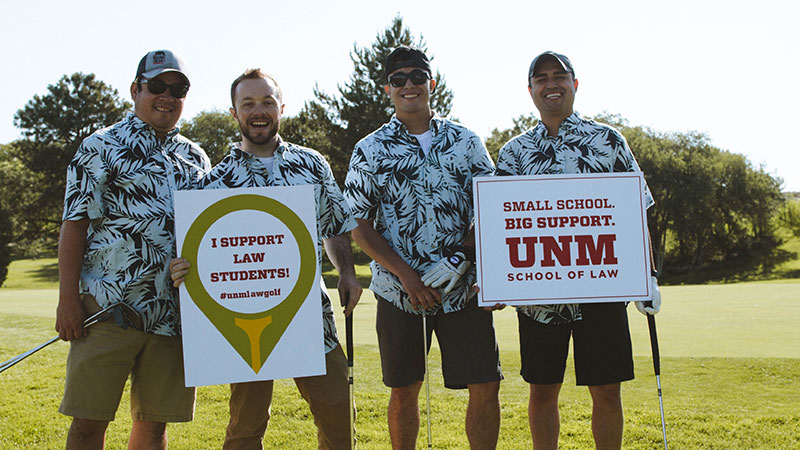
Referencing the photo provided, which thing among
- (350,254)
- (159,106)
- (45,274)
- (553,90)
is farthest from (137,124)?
(45,274)

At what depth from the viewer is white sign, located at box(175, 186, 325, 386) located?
277 cm

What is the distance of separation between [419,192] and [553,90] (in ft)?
2.80

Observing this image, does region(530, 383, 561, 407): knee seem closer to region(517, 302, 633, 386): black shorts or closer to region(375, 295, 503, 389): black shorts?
region(517, 302, 633, 386): black shorts

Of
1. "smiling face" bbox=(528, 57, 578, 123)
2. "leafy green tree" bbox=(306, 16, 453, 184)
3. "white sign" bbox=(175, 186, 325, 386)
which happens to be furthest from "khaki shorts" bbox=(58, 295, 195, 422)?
"leafy green tree" bbox=(306, 16, 453, 184)

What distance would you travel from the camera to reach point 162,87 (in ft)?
9.93

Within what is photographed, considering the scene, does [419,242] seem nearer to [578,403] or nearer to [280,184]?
[280,184]

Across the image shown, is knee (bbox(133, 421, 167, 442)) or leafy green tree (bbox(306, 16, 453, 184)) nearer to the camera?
knee (bbox(133, 421, 167, 442))

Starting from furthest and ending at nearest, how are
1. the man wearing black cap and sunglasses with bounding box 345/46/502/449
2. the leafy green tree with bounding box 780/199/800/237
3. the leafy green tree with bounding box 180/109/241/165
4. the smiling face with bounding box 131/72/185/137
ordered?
the leafy green tree with bounding box 180/109/241/165 < the leafy green tree with bounding box 780/199/800/237 < the man wearing black cap and sunglasses with bounding box 345/46/502/449 < the smiling face with bounding box 131/72/185/137

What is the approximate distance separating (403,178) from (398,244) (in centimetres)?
33

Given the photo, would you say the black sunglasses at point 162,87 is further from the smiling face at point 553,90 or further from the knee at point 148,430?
the smiling face at point 553,90

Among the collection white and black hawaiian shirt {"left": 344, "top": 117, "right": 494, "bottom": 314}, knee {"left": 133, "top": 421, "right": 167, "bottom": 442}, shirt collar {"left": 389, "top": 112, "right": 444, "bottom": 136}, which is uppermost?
shirt collar {"left": 389, "top": 112, "right": 444, "bottom": 136}

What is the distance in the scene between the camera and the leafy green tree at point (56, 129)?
1486 inches

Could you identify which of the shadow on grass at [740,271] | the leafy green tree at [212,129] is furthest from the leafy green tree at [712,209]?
the leafy green tree at [212,129]

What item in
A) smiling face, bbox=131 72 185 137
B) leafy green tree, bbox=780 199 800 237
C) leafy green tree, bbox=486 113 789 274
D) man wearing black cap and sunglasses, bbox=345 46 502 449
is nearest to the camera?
smiling face, bbox=131 72 185 137
